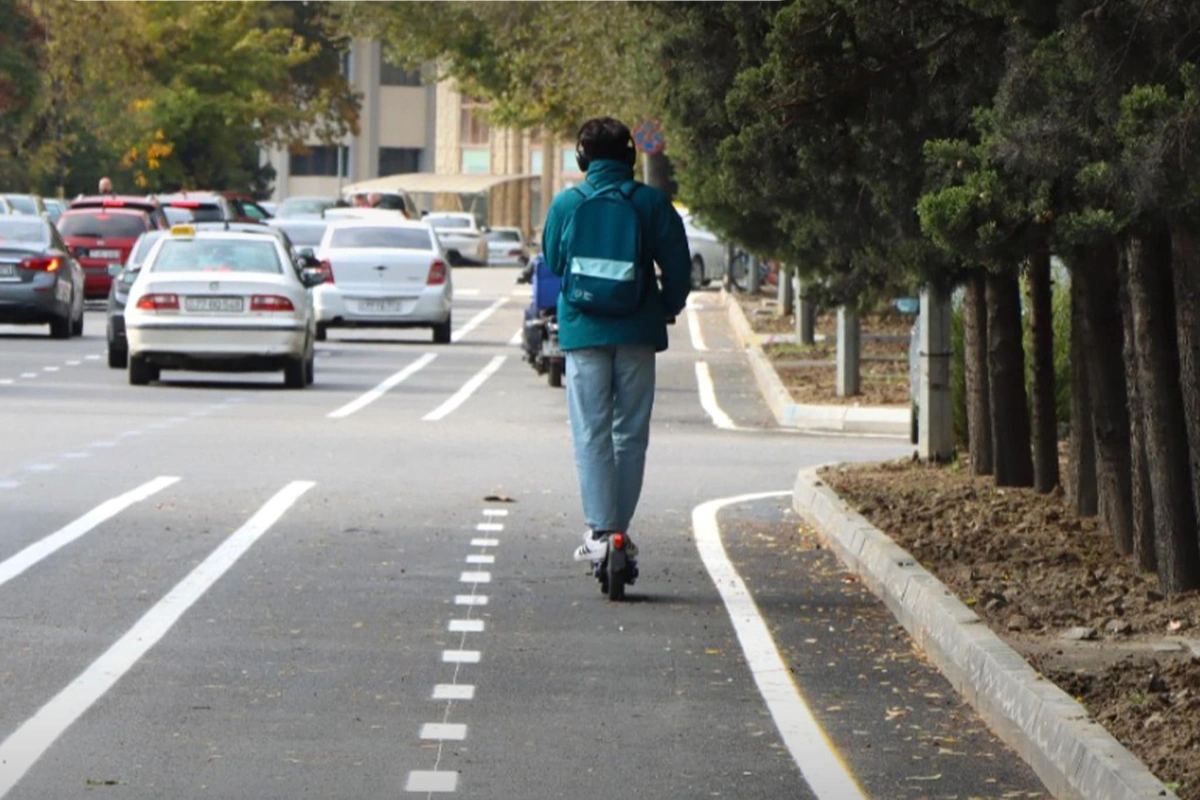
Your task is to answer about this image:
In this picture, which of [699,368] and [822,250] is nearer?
[822,250]

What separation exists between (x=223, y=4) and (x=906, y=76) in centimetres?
7286

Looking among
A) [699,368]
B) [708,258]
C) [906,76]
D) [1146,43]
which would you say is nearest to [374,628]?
[1146,43]

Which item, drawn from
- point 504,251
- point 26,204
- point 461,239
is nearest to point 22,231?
point 26,204

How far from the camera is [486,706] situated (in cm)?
913

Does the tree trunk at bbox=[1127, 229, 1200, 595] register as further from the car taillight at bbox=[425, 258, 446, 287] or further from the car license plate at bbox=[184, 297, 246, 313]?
the car taillight at bbox=[425, 258, 446, 287]

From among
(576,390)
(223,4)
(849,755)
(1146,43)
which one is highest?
(223,4)

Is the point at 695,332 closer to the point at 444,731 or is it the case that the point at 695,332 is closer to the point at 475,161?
the point at 444,731

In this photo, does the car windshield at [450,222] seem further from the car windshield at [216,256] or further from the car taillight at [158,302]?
the car taillight at [158,302]

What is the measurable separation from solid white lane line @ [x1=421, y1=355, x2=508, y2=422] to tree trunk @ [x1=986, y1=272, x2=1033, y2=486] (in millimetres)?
8607

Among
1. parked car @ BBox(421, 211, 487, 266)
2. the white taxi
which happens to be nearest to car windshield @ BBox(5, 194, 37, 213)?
parked car @ BBox(421, 211, 487, 266)

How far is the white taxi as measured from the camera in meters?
26.9

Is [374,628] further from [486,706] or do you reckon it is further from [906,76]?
[906,76]

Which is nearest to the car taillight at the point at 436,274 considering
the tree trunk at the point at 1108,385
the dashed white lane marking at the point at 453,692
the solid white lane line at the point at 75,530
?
the solid white lane line at the point at 75,530

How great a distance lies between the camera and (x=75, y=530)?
46.4 ft
